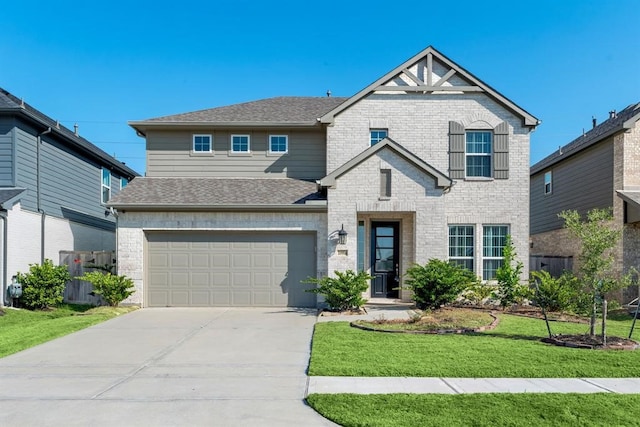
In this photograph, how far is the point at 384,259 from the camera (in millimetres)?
15055

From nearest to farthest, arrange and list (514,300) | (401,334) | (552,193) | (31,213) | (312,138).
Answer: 1. (401,334)
2. (514,300)
3. (31,213)
4. (312,138)
5. (552,193)

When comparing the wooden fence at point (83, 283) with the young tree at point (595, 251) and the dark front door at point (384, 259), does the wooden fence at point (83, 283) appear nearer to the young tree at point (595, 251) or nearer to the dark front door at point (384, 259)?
the dark front door at point (384, 259)

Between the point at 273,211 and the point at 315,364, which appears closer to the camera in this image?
the point at 315,364

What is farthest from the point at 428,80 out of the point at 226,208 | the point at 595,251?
the point at 595,251

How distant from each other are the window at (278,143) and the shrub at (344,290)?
553 cm

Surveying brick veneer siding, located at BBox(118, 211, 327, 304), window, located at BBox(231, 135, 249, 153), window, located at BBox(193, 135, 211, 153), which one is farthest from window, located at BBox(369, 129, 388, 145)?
window, located at BBox(193, 135, 211, 153)

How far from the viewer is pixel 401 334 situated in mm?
9477

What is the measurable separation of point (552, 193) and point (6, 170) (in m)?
20.9

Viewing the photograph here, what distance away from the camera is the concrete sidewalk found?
5906 millimetres

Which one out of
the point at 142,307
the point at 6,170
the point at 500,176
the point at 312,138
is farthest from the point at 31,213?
the point at 500,176

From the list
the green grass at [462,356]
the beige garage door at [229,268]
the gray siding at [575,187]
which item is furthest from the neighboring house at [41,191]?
the gray siding at [575,187]

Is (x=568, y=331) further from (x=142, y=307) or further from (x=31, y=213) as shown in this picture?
(x=31, y=213)

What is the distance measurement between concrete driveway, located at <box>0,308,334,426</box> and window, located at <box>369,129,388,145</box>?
702 cm

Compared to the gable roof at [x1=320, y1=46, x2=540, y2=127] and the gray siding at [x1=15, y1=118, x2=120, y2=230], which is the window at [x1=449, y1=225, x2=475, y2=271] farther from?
the gray siding at [x1=15, y1=118, x2=120, y2=230]
